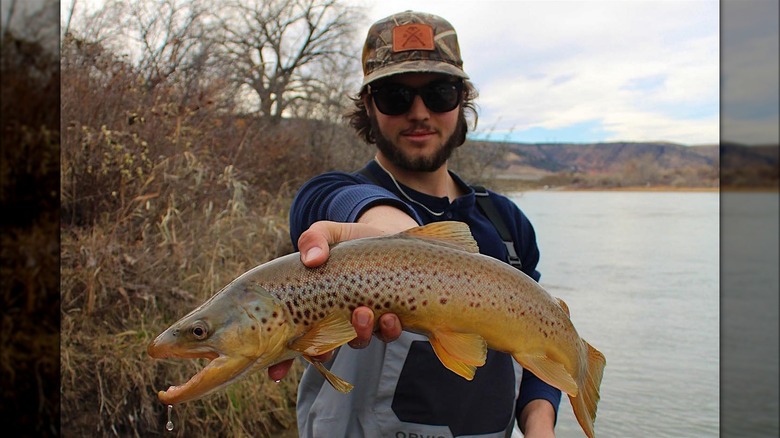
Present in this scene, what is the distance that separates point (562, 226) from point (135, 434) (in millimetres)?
17448

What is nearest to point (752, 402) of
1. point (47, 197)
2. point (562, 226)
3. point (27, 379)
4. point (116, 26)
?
point (27, 379)

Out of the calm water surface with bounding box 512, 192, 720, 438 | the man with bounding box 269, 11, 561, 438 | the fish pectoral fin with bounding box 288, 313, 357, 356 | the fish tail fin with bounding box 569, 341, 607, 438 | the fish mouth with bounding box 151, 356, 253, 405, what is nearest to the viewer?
the fish mouth with bounding box 151, 356, 253, 405

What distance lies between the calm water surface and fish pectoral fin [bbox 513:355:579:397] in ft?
17.1

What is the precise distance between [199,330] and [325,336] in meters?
0.36

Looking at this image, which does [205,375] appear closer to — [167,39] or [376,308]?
[376,308]

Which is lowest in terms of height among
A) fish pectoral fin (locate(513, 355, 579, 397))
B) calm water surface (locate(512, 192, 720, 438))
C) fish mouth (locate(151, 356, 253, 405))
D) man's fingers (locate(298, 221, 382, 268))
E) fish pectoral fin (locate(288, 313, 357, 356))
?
calm water surface (locate(512, 192, 720, 438))

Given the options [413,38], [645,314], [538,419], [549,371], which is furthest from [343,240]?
[645,314]

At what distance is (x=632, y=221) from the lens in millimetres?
23531

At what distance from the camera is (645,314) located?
431 inches

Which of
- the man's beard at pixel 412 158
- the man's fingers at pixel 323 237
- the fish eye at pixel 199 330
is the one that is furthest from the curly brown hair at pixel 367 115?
the fish eye at pixel 199 330

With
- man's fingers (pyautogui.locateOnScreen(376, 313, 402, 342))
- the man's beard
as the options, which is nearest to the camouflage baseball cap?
the man's beard

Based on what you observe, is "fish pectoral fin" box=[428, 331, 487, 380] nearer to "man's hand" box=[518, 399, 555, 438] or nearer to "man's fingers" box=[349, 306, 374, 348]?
"man's fingers" box=[349, 306, 374, 348]

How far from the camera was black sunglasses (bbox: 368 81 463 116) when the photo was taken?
3117 mm

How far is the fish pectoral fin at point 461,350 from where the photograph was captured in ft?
6.21
